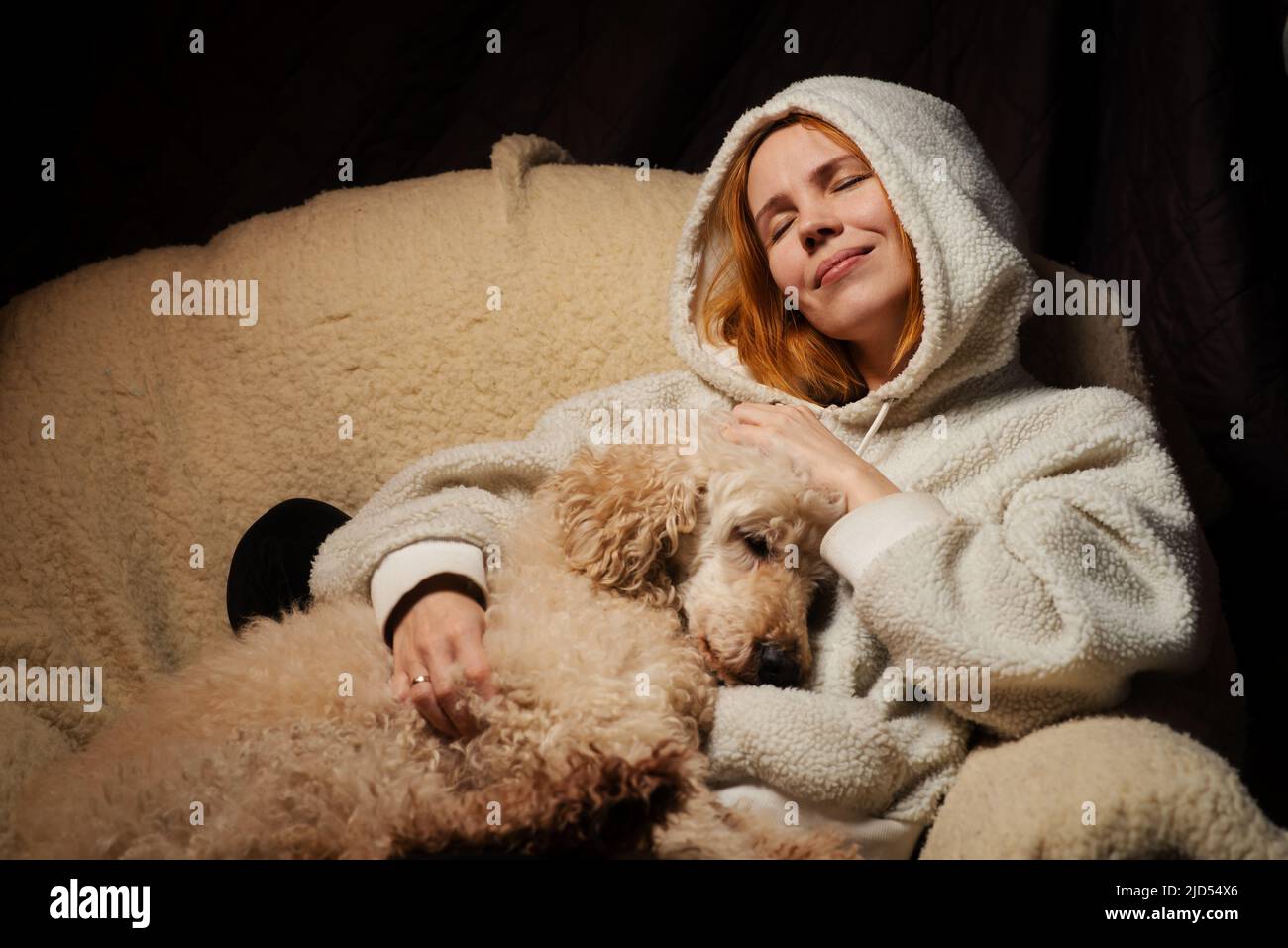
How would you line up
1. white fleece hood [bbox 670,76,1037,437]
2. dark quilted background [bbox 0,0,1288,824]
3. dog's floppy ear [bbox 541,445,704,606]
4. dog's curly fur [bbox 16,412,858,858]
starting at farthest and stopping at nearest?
dark quilted background [bbox 0,0,1288,824]
white fleece hood [bbox 670,76,1037,437]
dog's floppy ear [bbox 541,445,704,606]
dog's curly fur [bbox 16,412,858,858]

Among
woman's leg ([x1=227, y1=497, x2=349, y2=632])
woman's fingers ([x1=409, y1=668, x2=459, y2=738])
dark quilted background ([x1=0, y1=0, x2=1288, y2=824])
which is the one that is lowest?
woman's fingers ([x1=409, y1=668, x2=459, y2=738])

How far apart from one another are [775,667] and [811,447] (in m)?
0.32

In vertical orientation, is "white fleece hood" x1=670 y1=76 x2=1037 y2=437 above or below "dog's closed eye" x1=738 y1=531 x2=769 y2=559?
above

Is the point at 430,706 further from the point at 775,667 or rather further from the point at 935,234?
the point at 935,234

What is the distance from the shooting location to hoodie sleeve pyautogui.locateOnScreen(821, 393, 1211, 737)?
123cm

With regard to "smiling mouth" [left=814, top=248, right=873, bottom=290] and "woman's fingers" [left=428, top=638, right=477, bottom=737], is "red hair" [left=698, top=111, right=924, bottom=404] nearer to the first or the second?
"smiling mouth" [left=814, top=248, right=873, bottom=290]

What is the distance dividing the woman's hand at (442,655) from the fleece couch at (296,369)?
56cm

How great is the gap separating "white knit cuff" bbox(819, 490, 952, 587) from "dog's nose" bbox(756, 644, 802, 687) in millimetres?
127

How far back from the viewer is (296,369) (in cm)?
187

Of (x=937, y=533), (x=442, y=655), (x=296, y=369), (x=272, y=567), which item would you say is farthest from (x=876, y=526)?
(x=296, y=369)

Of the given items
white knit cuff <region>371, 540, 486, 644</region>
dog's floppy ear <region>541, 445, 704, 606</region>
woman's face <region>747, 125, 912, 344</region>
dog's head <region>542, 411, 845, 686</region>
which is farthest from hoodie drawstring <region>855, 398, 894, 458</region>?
white knit cuff <region>371, 540, 486, 644</region>

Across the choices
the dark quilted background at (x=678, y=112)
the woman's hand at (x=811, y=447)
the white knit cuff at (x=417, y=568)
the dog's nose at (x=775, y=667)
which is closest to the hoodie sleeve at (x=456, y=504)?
the white knit cuff at (x=417, y=568)

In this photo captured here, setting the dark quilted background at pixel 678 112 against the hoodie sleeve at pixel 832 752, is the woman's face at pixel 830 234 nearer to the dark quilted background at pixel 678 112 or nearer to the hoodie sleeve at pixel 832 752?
the hoodie sleeve at pixel 832 752
